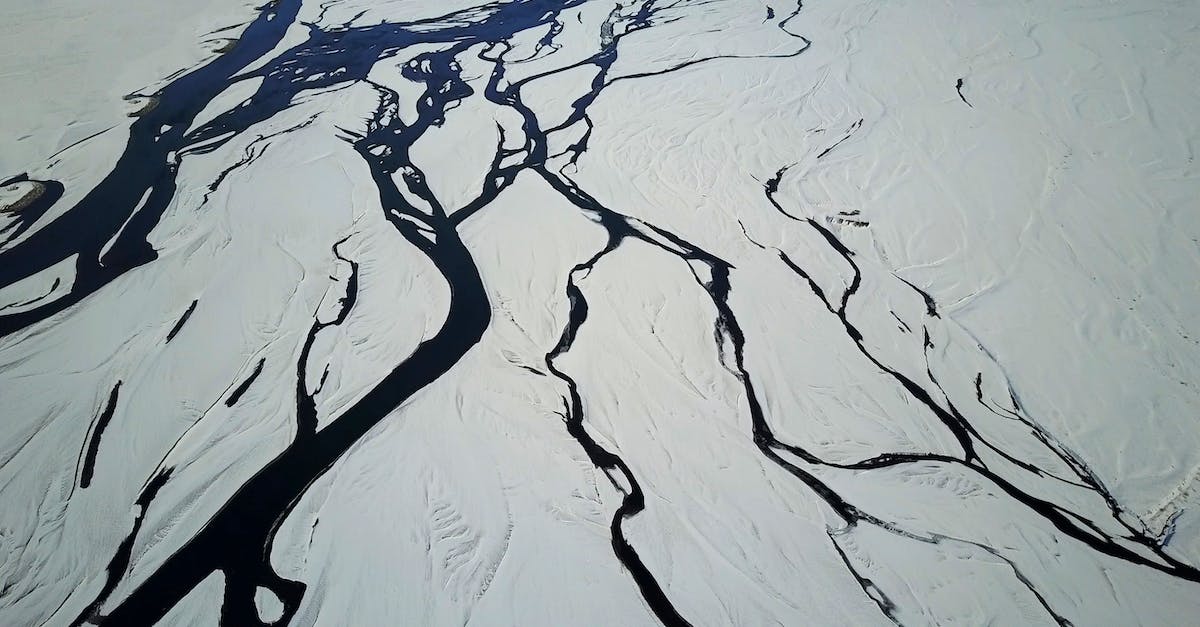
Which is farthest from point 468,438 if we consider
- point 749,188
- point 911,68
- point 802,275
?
point 911,68

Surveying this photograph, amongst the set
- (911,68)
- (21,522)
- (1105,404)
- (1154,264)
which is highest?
(911,68)

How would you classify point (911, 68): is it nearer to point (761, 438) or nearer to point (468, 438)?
point (761, 438)

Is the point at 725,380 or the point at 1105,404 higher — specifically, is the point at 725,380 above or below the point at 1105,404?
above

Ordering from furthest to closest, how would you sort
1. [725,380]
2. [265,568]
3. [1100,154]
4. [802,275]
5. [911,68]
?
[911,68] → [1100,154] → [802,275] → [725,380] → [265,568]

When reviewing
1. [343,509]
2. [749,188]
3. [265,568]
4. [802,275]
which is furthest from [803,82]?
[265,568]

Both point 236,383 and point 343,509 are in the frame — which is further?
point 236,383

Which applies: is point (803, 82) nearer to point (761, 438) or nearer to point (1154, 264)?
point (1154, 264)

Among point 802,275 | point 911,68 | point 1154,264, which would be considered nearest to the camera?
point 1154,264
